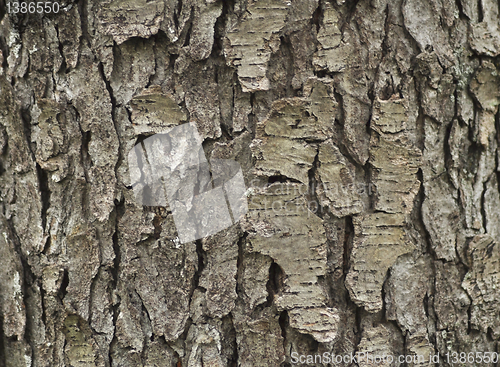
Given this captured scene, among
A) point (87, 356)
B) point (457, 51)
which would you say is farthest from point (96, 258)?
point (457, 51)

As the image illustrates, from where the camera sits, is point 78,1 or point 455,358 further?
point 455,358

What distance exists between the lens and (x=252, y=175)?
1.16 m

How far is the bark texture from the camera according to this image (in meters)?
Result: 1.13

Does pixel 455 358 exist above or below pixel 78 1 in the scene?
below

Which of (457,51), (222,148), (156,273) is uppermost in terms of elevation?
(457,51)

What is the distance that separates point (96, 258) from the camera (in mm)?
1186

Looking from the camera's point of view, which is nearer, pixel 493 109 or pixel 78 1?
pixel 78 1

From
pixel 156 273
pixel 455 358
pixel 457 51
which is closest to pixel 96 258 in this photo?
pixel 156 273

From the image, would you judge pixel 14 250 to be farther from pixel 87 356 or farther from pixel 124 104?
pixel 124 104

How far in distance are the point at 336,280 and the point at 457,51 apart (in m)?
0.82

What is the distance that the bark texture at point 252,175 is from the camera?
113cm

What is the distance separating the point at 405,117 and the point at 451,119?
0.20 metres

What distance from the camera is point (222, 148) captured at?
115 cm

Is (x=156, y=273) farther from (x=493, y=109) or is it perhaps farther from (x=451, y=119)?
(x=493, y=109)
